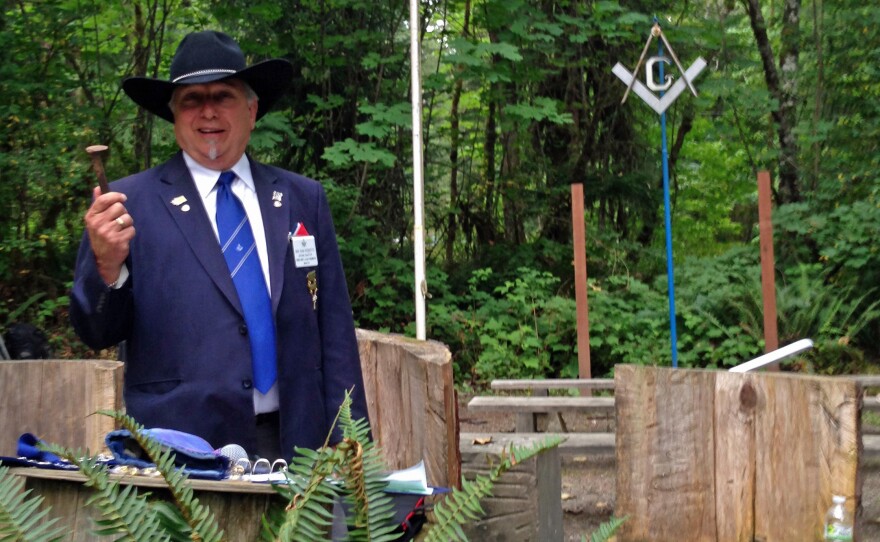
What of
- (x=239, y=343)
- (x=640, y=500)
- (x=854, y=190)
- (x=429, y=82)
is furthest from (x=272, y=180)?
(x=854, y=190)

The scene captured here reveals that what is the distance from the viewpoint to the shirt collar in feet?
9.45

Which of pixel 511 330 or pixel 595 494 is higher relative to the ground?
pixel 511 330

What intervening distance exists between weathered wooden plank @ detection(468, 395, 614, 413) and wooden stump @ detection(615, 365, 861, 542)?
11.2 ft

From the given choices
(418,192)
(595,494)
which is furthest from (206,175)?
(418,192)

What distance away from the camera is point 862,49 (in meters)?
13.2

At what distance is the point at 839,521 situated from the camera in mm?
3322

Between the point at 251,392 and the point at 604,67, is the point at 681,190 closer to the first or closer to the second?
the point at 604,67

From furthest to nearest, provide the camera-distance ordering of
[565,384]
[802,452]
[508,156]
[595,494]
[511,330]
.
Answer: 1. [508,156]
2. [511,330]
3. [565,384]
4. [595,494]
5. [802,452]

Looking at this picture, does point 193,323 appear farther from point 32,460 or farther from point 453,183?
point 453,183

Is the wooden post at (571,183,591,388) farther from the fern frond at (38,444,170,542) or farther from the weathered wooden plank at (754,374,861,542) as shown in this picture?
the fern frond at (38,444,170,542)

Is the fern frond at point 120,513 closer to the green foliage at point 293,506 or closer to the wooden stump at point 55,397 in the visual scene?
the green foliage at point 293,506

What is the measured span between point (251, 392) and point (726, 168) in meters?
14.5

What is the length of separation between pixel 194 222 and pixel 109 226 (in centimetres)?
49

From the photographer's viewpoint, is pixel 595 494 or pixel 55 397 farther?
pixel 595 494
